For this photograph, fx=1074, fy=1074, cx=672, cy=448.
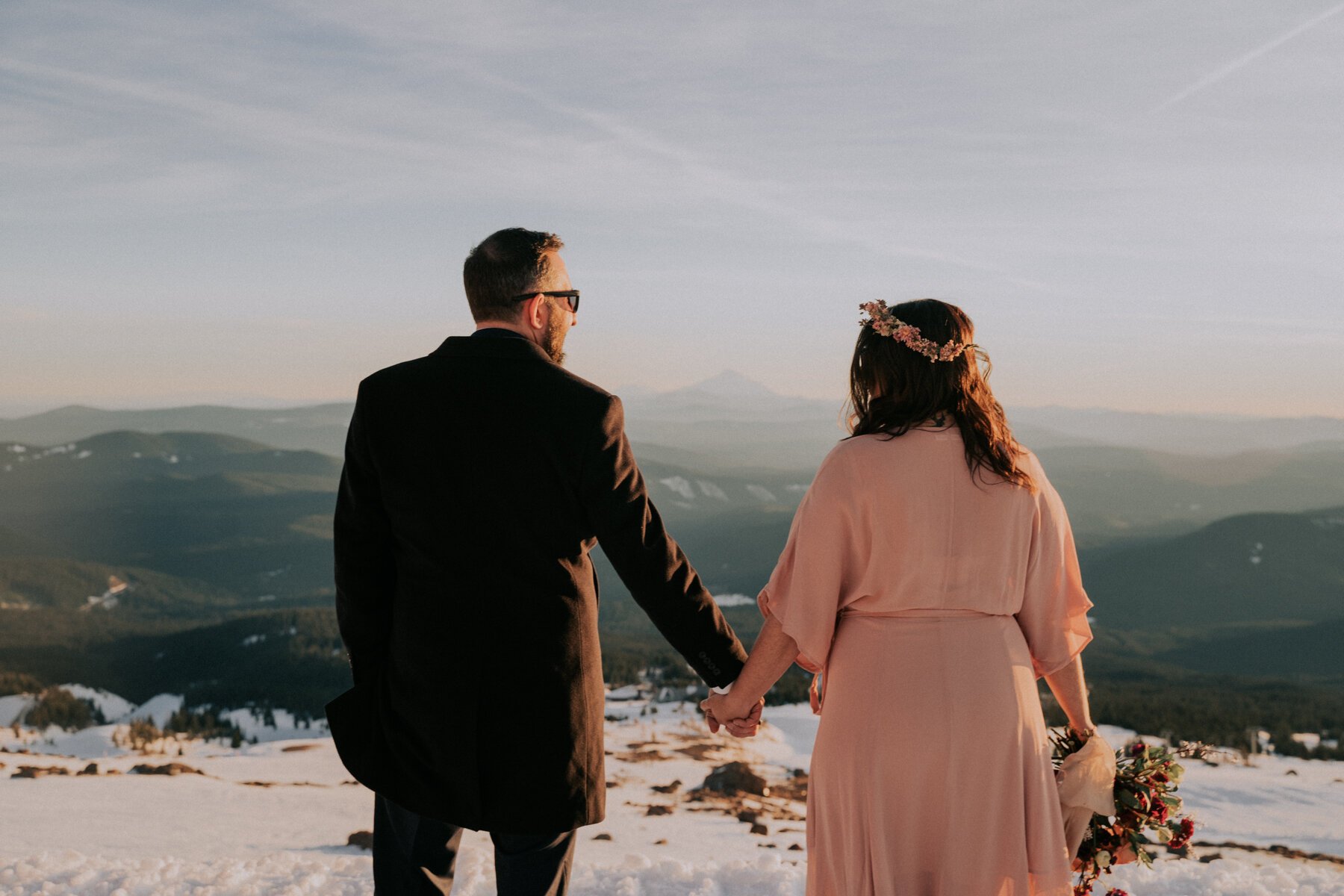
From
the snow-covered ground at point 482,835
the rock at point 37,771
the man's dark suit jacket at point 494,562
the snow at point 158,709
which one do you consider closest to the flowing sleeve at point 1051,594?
the man's dark suit jacket at point 494,562

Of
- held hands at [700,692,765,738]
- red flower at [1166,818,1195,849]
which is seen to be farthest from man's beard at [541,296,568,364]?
red flower at [1166,818,1195,849]

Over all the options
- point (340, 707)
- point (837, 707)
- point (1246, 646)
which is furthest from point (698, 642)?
point (1246, 646)

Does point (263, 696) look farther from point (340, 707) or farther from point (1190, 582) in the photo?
point (1190, 582)

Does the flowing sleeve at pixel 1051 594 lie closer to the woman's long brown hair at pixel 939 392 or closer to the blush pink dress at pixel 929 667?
the blush pink dress at pixel 929 667

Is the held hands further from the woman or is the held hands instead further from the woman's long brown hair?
the woman's long brown hair

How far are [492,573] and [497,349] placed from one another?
681 millimetres

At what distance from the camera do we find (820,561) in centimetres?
332

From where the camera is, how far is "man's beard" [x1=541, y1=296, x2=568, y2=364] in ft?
11.1

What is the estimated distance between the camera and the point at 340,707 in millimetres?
3396

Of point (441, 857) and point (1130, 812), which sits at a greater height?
point (1130, 812)

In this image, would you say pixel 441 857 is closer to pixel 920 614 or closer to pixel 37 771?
pixel 920 614

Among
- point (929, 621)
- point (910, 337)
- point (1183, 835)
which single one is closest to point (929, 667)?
point (929, 621)

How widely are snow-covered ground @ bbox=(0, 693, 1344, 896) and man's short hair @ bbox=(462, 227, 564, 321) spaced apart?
11.5 ft

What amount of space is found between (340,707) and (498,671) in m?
0.62
